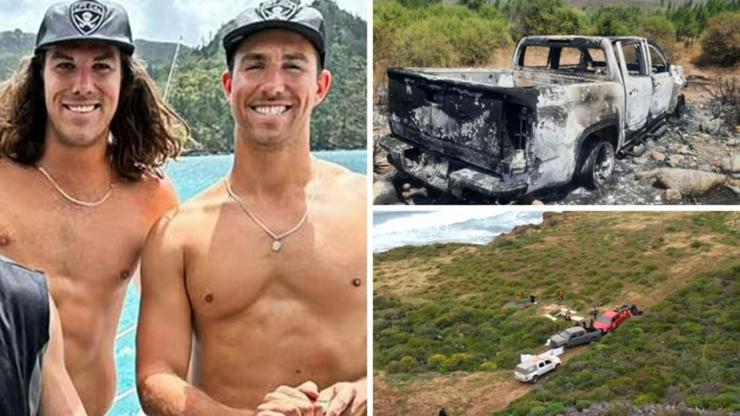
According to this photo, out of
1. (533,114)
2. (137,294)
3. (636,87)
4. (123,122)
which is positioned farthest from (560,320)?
(123,122)

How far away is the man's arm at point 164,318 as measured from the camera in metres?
3.69

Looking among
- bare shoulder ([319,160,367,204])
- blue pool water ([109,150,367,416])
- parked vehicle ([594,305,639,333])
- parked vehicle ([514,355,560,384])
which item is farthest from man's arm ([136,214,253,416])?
parked vehicle ([594,305,639,333])

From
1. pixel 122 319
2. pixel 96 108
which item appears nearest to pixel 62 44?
Answer: pixel 96 108

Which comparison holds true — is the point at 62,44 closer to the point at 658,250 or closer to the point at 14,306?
the point at 14,306

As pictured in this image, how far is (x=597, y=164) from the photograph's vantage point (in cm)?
432

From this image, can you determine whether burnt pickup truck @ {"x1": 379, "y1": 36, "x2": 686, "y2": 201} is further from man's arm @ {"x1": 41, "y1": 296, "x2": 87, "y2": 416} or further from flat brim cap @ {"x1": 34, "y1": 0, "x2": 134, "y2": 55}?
man's arm @ {"x1": 41, "y1": 296, "x2": 87, "y2": 416}

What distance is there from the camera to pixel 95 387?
3809 mm

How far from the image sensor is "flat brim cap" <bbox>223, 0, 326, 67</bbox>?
3660 millimetres

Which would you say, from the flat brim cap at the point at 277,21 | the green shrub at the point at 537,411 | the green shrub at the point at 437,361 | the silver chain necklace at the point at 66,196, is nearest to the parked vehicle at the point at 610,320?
the green shrub at the point at 537,411

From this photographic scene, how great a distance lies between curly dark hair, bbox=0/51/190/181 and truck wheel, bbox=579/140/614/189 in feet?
5.64

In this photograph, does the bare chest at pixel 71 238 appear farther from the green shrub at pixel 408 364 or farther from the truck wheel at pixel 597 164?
the truck wheel at pixel 597 164

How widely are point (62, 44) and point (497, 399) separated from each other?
240 centimetres

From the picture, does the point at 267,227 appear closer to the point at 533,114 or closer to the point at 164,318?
the point at 164,318

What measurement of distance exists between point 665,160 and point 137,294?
228cm
